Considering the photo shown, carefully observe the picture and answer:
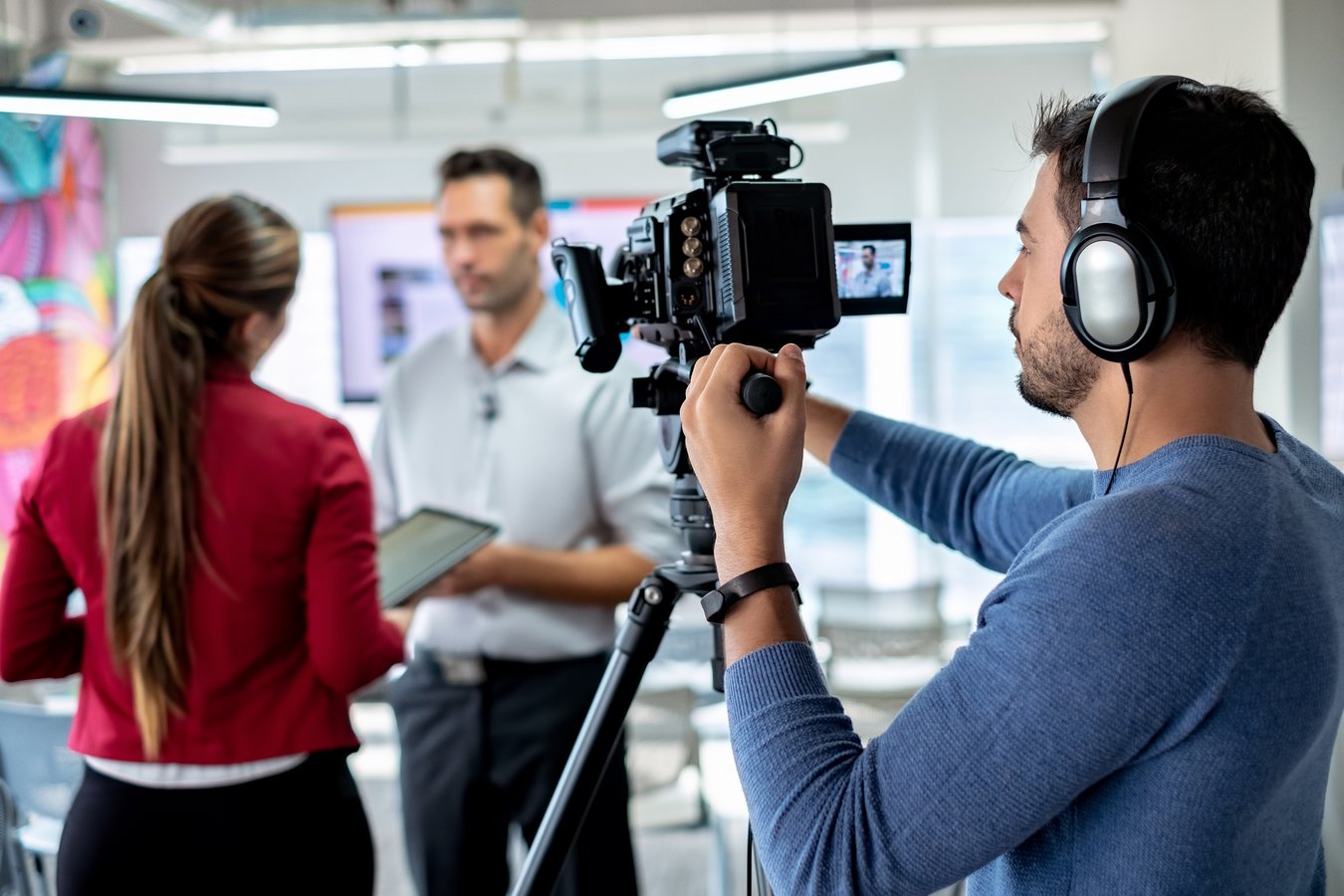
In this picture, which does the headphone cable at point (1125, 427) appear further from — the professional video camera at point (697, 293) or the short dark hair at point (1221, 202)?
the professional video camera at point (697, 293)

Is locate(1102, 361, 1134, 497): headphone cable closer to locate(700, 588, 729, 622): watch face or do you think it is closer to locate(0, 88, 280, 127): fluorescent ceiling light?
locate(700, 588, 729, 622): watch face

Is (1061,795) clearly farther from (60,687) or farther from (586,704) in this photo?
(60,687)

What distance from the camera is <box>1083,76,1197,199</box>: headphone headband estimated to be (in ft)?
2.72

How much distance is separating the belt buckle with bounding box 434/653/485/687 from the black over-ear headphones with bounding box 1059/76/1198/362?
1507mm

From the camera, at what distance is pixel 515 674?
212 cm

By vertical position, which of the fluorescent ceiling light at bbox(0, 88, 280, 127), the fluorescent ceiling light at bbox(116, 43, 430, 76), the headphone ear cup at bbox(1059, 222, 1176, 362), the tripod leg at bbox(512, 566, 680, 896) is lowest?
the tripod leg at bbox(512, 566, 680, 896)

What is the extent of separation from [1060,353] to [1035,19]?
4983 millimetres

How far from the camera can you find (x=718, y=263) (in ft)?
3.71

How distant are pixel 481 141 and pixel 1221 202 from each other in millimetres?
5387

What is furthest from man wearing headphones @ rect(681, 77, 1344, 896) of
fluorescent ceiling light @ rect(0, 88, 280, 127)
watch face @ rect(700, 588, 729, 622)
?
fluorescent ceiling light @ rect(0, 88, 280, 127)

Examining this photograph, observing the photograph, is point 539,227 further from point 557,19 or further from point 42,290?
point 42,290

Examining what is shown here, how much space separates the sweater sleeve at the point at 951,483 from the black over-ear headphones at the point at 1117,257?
0.43 m

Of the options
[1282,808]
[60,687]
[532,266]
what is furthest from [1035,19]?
[1282,808]

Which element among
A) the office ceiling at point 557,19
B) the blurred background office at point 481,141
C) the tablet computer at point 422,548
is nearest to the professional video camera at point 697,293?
the tablet computer at point 422,548
